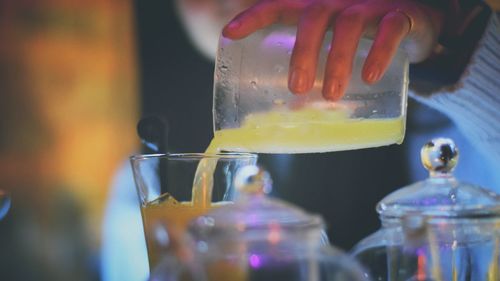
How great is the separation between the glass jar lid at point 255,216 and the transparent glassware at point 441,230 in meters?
0.13

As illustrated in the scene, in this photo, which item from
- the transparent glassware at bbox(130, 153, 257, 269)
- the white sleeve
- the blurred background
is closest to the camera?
the transparent glassware at bbox(130, 153, 257, 269)

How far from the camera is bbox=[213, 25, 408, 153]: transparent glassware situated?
76cm

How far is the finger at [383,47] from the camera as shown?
0.72 m

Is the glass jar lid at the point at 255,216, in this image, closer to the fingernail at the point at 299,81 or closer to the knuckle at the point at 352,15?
the fingernail at the point at 299,81

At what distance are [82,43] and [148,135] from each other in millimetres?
1368

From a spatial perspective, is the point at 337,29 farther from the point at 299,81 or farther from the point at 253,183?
the point at 253,183

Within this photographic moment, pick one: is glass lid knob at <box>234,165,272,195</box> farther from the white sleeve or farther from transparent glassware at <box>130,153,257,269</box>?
the white sleeve

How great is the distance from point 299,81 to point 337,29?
4.1 inches

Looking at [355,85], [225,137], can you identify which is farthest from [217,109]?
[355,85]

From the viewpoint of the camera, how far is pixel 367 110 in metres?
0.77

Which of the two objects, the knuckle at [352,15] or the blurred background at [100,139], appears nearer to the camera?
the knuckle at [352,15]

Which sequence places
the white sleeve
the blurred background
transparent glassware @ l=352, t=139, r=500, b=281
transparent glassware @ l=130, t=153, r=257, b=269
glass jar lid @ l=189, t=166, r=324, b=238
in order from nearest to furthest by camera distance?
glass jar lid @ l=189, t=166, r=324, b=238
transparent glassware @ l=352, t=139, r=500, b=281
transparent glassware @ l=130, t=153, r=257, b=269
the white sleeve
the blurred background

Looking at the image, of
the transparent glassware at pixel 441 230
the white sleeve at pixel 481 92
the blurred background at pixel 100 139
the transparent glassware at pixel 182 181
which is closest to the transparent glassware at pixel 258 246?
the transparent glassware at pixel 441 230

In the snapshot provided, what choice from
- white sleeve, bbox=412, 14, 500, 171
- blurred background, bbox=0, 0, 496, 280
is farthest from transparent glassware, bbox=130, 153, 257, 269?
blurred background, bbox=0, 0, 496, 280
